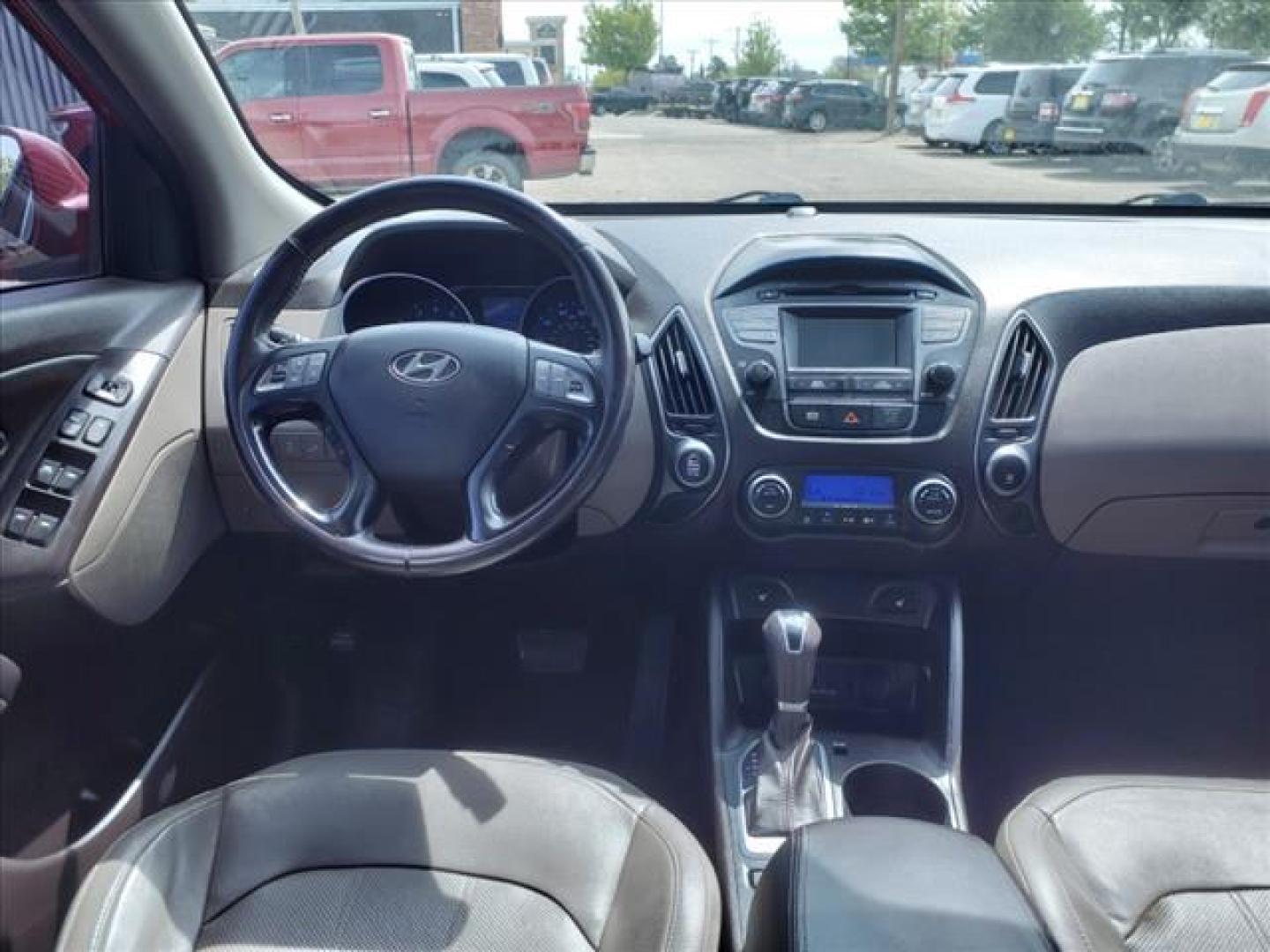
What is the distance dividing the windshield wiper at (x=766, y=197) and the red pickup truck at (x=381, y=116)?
336 mm

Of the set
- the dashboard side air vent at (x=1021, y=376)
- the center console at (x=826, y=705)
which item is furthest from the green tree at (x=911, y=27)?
the center console at (x=826, y=705)

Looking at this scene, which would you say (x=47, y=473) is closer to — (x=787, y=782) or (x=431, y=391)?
(x=431, y=391)

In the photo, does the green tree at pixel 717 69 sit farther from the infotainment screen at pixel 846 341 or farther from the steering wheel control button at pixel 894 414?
the steering wheel control button at pixel 894 414

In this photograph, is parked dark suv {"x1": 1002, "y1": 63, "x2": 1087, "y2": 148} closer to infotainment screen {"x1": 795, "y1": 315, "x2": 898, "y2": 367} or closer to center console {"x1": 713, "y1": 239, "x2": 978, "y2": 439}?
center console {"x1": 713, "y1": 239, "x2": 978, "y2": 439}

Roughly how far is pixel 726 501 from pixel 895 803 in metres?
0.70

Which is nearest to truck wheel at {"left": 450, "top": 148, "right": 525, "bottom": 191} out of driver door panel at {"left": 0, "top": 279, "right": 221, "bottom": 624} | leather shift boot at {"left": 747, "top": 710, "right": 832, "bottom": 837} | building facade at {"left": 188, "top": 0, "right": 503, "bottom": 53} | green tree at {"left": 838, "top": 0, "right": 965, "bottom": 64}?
building facade at {"left": 188, "top": 0, "right": 503, "bottom": 53}

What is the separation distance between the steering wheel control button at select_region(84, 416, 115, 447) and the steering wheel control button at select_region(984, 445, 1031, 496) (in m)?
1.66

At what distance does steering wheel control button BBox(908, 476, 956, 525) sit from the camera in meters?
2.35

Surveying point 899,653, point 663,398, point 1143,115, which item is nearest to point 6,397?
point 663,398

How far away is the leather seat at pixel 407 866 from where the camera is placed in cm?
161

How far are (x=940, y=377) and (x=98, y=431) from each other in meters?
1.57

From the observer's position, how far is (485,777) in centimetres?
186

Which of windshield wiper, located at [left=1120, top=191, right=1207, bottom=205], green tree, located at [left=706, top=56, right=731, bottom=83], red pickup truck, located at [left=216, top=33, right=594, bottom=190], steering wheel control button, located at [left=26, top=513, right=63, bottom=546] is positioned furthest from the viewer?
green tree, located at [left=706, top=56, right=731, bottom=83]

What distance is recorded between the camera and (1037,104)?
2.57m
